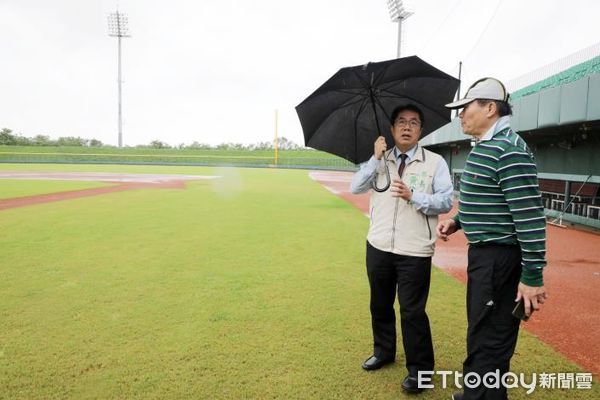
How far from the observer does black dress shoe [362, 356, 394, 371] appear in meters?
3.28

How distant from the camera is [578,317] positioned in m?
4.48

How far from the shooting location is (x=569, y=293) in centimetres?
534

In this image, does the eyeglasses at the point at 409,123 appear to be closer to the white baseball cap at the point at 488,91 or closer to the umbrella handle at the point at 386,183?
the umbrella handle at the point at 386,183

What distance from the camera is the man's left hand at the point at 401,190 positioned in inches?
110

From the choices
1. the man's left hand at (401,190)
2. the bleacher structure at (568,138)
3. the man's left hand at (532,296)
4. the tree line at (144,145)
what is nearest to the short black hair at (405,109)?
the man's left hand at (401,190)

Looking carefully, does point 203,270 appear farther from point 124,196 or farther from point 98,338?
point 124,196

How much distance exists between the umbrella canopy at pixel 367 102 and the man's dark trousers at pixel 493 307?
1204 millimetres

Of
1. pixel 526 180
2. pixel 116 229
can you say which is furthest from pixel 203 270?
pixel 526 180

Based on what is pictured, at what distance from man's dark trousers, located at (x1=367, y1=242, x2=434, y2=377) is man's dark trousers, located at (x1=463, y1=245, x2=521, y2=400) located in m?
0.57

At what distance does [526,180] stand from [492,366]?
101cm

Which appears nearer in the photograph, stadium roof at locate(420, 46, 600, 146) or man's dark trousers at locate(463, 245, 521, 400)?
man's dark trousers at locate(463, 245, 521, 400)

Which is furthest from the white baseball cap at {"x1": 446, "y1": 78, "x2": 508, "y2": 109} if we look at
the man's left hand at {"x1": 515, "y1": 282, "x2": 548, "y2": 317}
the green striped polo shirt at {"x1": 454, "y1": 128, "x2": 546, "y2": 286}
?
the man's left hand at {"x1": 515, "y1": 282, "x2": 548, "y2": 317}

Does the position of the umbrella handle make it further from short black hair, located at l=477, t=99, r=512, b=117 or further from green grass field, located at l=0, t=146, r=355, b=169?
green grass field, located at l=0, t=146, r=355, b=169

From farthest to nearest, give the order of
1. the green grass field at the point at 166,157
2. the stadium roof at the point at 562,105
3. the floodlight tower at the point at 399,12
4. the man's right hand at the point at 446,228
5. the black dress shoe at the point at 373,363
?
1. the green grass field at the point at 166,157
2. the floodlight tower at the point at 399,12
3. the stadium roof at the point at 562,105
4. the black dress shoe at the point at 373,363
5. the man's right hand at the point at 446,228
